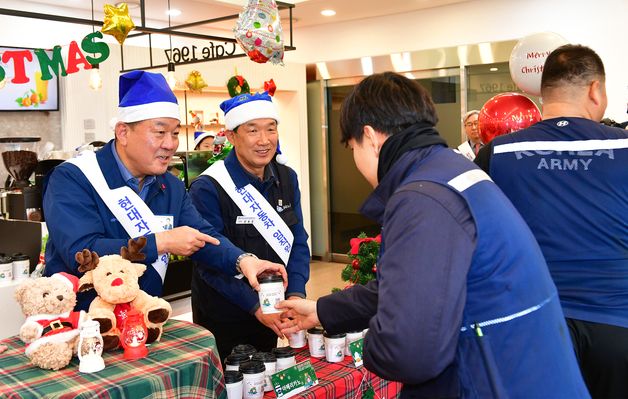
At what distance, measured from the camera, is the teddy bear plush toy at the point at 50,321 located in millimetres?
1598

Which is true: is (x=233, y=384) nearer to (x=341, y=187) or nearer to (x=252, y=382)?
(x=252, y=382)

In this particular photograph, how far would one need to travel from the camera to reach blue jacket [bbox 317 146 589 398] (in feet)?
4.07

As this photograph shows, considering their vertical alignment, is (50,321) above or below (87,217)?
below

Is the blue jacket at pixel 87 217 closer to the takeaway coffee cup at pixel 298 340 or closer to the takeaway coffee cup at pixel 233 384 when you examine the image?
the takeaway coffee cup at pixel 233 384

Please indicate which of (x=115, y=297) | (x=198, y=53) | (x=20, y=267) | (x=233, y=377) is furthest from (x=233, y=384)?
(x=198, y=53)

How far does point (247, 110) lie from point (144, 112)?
757mm

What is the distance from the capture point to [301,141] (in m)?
8.87

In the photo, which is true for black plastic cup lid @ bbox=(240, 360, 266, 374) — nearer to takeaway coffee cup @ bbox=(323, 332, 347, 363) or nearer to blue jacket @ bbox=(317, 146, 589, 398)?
takeaway coffee cup @ bbox=(323, 332, 347, 363)

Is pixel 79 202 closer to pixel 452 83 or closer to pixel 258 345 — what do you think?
pixel 258 345

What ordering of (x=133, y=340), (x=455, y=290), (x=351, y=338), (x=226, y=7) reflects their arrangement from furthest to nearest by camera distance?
(x=226, y=7)
(x=351, y=338)
(x=133, y=340)
(x=455, y=290)

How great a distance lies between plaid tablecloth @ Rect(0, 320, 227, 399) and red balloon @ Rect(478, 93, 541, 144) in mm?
1985

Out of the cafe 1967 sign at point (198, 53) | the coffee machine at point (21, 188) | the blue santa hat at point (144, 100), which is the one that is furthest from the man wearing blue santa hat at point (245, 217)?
the coffee machine at point (21, 188)

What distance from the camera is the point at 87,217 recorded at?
6.72ft

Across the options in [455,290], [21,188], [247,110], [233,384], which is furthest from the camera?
[21,188]
